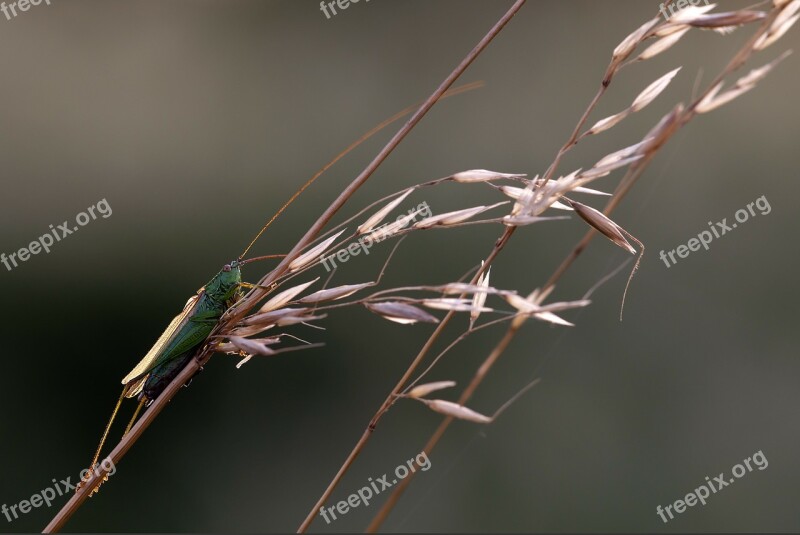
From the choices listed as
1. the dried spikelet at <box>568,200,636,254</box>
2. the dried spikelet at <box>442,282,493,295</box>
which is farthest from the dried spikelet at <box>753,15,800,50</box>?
the dried spikelet at <box>442,282,493,295</box>

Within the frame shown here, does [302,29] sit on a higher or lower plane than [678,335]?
higher

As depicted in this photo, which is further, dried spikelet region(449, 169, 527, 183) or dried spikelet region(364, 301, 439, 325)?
dried spikelet region(449, 169, 527, 183)

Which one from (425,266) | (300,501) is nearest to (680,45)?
(425,266)

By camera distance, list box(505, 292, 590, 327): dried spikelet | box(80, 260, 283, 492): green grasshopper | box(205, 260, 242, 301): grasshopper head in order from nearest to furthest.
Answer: box(505, 292, 590, 327): dried spikelet → box(80, 260, 283, 492): green grasshopper → box(205, 260, 242, 301): grasshopper head

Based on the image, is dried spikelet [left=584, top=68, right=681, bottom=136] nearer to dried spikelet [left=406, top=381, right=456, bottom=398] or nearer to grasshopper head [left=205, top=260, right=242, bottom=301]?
dried spikelet [left=406, top=381, right=456, bottom=398]

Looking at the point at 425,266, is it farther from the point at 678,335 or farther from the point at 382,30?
the point at 382,30
